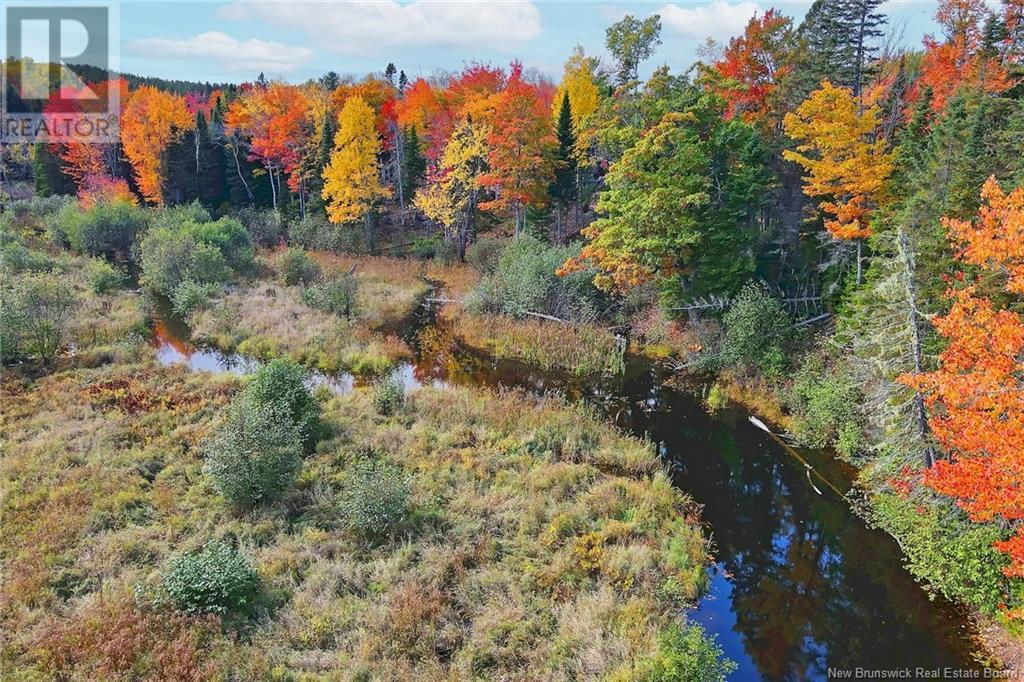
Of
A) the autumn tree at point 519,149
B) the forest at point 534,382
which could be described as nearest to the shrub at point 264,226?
the forest at point 534,382

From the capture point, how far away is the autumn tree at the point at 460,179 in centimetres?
3841

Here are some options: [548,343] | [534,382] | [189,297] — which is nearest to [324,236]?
[189,297]

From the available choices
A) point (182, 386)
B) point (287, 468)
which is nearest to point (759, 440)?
point (287, 468)

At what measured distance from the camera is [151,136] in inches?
1961

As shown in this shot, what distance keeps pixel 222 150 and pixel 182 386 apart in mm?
39987

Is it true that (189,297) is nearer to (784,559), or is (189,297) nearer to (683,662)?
(784,559)

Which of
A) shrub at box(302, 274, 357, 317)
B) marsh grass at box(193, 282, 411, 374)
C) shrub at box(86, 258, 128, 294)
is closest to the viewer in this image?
marsh grass at box(193, 282, 411, 374)

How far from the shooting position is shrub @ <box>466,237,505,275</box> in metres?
38.1

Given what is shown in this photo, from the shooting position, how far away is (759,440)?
2042 centimetres

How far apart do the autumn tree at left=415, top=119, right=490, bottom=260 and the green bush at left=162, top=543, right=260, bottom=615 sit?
98.3ft

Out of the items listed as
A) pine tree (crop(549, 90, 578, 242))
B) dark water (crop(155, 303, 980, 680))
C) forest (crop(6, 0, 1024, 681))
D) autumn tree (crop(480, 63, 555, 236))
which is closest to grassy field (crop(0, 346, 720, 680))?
forest (crop(6, 0, 1024, 681))

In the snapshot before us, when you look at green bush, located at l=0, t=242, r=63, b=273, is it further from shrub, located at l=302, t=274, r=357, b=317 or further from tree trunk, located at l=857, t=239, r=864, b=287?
tree trunk, located at l=857, t=239, r=864, b=287

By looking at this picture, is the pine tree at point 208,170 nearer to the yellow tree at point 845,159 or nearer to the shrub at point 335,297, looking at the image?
the shrub at point 335,297

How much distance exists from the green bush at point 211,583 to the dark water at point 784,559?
9185 millimetres
